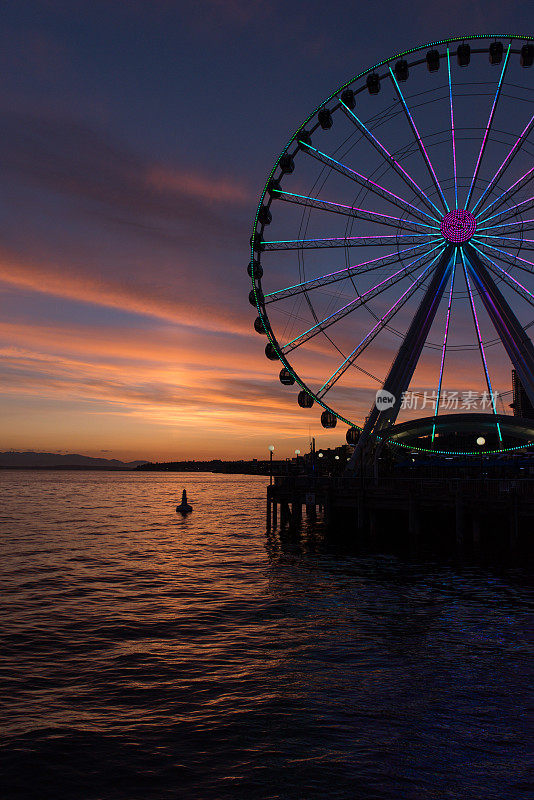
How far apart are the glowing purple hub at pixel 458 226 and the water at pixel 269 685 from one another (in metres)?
19.0

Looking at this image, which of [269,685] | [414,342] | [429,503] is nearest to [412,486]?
[429,503]

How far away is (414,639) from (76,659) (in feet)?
29.6

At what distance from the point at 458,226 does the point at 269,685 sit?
3081cm

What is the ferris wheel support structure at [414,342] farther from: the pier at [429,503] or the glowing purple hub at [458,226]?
the pier at [429,503]

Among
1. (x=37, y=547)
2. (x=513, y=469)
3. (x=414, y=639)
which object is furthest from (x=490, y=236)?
(x=37, y=547)

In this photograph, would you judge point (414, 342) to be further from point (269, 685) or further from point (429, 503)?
point (269, 685)

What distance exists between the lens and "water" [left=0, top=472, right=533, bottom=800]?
1014 cm

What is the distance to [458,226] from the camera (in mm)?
37812

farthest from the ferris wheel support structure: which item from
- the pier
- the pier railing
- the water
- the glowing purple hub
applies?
the water

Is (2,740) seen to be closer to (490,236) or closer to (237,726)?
(237,726)

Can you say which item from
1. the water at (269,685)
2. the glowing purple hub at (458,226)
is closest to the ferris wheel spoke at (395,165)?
the glowing purple hub at (458,226)

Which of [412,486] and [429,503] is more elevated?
[412,486]

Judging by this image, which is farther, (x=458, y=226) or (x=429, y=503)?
(x=458, y=226)

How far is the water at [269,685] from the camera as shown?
1014 cm
